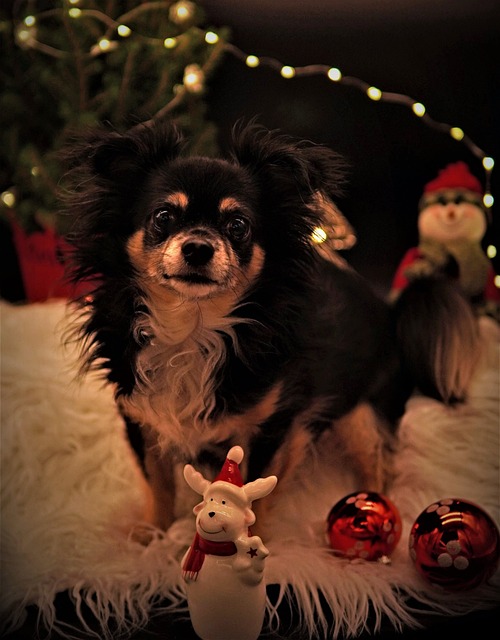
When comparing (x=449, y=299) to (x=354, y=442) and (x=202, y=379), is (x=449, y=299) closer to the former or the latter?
(x=354, y=442)

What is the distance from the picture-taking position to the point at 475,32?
115cm

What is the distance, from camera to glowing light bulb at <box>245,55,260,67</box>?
43.8 inches

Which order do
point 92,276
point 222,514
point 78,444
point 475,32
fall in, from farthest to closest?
point 78,444 < point 475,32 < point 92,276 < point 222,514

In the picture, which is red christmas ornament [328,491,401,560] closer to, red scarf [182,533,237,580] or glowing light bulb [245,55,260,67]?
red scarf [182,533,237,580]

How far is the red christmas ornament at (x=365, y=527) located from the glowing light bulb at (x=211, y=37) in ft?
2.34

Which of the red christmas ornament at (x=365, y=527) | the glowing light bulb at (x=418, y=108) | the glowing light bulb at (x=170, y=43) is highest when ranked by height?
the glowing light bulb at (x=170, y=43)

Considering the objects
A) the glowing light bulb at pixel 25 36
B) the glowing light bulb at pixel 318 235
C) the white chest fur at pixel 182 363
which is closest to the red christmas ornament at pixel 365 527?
the white chest fur at pixel 182 363

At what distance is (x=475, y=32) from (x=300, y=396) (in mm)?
632

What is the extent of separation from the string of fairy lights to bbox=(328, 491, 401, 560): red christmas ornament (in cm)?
37

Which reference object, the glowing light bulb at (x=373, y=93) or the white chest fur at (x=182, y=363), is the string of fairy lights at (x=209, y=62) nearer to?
the glowing light bulb at (x=373, y=93)

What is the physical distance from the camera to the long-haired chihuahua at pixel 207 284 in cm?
89

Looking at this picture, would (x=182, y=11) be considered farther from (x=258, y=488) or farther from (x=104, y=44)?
(x=258, y=488)

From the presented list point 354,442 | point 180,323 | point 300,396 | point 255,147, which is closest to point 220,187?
point 255,147

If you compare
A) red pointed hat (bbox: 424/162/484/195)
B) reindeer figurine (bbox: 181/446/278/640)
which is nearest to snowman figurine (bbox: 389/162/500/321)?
red pointed hat (bbox: 424/162/484/195)
